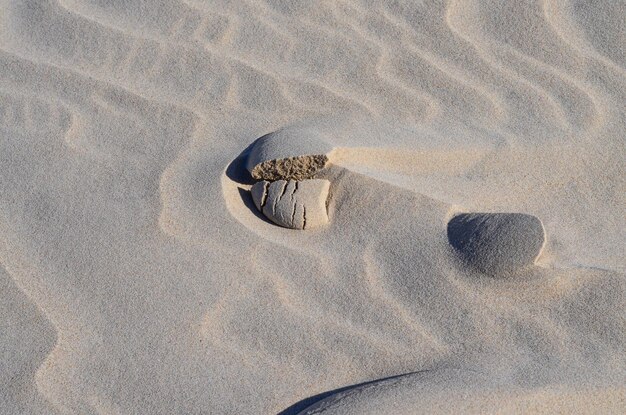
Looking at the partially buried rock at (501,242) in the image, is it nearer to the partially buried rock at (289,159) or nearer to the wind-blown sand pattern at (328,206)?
the wind-blown sand pattern at (328,206)

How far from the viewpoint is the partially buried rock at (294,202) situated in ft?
6.93

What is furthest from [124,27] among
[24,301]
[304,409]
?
[304,409]

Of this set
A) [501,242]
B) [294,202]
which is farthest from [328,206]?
[501,242]

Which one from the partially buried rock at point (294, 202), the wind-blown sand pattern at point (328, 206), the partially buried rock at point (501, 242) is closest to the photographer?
the wind-blown sand pattern at point (328, 206)

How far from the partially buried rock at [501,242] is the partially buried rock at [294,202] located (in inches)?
14.3

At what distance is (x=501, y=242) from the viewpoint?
1.95m

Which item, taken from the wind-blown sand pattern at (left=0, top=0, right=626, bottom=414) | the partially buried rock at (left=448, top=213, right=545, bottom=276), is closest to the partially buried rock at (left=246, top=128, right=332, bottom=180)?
the wind-blown sand pattern at (left=0, top=0, right=626, bottom=414)

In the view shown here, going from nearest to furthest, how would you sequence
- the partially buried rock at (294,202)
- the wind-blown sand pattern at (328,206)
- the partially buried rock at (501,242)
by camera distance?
1. the wind-blown sand pattern at (328,206)
2. the partially buried rock at (501,242)
3. the partially buried rock at (294,202)

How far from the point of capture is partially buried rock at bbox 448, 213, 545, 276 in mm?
1930

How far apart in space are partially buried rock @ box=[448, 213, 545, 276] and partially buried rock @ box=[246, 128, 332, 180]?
17.6 inches

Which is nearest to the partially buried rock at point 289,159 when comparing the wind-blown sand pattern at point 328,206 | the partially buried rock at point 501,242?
the wind-blown sand pattern at point 328,206

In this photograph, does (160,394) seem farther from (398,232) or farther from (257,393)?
(398,232)

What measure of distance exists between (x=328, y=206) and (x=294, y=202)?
103mm

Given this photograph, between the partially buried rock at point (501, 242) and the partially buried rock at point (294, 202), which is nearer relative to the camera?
the partially buried rock at point (501, 242)
